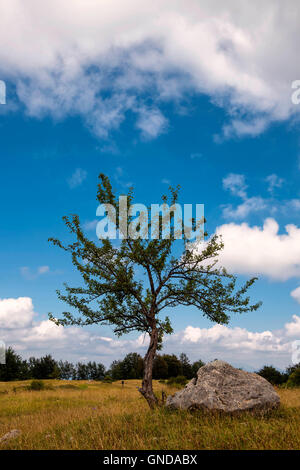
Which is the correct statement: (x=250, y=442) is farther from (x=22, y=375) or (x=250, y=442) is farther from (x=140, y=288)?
(x=22, y=375)

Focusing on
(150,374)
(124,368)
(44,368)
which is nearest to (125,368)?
(124,368)

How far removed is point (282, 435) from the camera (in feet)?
33.3

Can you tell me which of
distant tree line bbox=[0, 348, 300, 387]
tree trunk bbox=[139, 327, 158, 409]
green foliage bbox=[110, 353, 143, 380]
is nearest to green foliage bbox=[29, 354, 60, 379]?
distant tree line bbox=[0, 348, 300, 387]

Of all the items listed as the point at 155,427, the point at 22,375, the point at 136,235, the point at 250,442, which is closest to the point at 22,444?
the point at 155,427

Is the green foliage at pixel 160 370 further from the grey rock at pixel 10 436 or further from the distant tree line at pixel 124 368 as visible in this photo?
the grey rock at pixel 10 436

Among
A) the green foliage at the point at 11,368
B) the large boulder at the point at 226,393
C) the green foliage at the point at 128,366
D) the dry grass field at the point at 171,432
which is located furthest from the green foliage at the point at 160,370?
the dry grass field at the point at 171,432

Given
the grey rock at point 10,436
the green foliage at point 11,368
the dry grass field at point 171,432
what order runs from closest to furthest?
the dry grass field at point 171,432
the grey rock at point 10,436
the green foliage at point 11,368

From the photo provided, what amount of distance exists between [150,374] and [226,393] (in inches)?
173

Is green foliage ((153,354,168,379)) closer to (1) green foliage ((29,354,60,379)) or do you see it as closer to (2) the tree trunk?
(1) green foliage ((29,354,60,379))

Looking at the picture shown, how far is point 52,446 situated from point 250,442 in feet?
22.2

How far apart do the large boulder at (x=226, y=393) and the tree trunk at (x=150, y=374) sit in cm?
169

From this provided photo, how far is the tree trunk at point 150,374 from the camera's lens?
1699 cm

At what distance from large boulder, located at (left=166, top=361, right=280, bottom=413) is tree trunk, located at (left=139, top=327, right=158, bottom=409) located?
1.69 metres

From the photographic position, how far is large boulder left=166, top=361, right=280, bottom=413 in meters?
13.6
